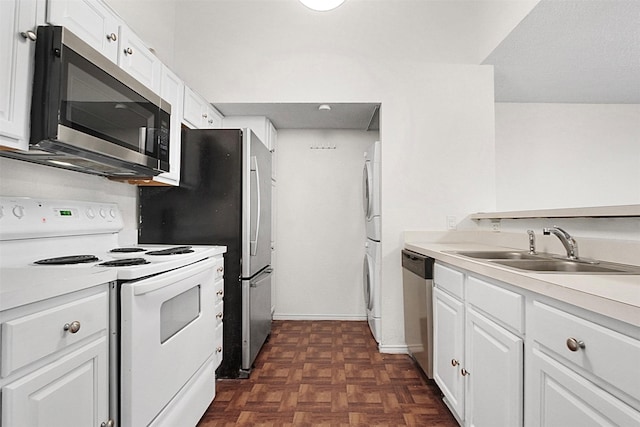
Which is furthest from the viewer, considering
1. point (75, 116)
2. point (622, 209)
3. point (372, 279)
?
point (372, 279)

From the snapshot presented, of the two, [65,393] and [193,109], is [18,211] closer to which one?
[65,393]

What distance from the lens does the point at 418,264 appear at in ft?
7.44

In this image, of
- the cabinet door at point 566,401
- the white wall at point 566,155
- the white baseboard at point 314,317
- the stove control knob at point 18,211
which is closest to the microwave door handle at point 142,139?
the stove control knob at point 18,211

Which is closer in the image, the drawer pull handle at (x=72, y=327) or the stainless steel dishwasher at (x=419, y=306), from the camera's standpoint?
the drawer pull handle at (x=72, y=327)

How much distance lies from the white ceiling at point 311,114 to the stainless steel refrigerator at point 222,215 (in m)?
0.81

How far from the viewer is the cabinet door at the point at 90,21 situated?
1.23 m

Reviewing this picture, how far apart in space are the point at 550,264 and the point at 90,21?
225 cm

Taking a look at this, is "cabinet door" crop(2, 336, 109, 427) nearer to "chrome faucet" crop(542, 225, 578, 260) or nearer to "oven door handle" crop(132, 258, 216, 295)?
"oven door handle" crop(132, 258, 216, 295)

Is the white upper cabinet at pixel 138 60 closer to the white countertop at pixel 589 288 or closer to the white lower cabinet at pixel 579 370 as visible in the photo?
the white countertop at pixel 589 288

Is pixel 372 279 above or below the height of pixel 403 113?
below

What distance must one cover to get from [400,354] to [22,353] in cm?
248

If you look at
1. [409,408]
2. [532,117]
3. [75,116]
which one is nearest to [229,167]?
[75,116]

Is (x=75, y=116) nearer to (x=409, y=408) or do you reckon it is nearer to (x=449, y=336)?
(x=449, y=336)

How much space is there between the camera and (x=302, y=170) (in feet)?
12.4
